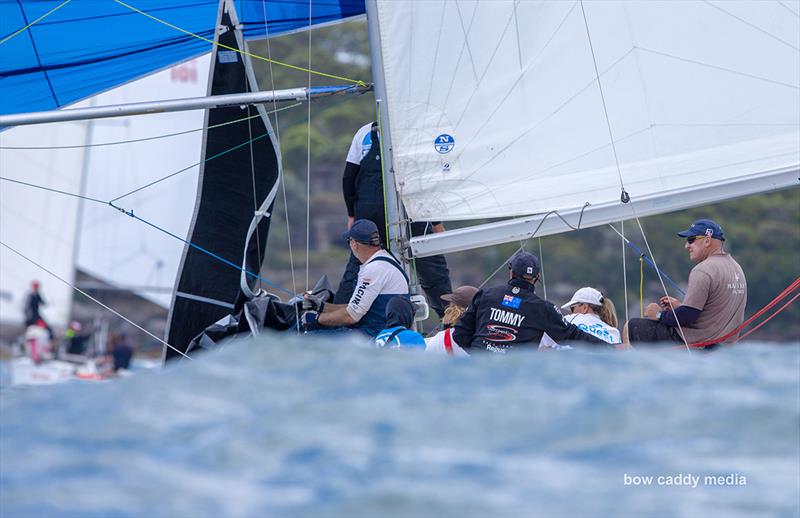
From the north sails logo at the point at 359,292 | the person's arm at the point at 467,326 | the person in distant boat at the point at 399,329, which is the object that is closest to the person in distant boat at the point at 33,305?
the north sails logo at the point at 359,292

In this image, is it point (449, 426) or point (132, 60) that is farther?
point (132, 60)

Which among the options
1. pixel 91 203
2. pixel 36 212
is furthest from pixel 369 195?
pixel 91 203

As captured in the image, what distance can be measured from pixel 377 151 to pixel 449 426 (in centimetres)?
262

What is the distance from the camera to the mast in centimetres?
562

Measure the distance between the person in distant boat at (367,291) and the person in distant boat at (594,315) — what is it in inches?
28.3

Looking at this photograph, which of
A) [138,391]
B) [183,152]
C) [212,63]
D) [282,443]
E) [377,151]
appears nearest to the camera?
[282,443]

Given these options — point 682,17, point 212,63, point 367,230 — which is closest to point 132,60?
point 212,63

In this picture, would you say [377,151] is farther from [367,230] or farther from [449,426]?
[449,426]

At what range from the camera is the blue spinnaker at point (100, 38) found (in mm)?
6441

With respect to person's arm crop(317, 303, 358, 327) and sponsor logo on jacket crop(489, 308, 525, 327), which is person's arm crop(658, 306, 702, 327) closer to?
sponsor logo on jacket crop(489, 308, 525, 327)

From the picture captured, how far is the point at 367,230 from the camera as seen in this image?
549 cm

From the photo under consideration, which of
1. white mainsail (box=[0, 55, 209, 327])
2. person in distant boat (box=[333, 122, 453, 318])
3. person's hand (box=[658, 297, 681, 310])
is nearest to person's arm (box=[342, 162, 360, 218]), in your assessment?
person in distant boat (box=[333, 122, 453, 318])

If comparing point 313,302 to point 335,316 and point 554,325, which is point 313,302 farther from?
point 554,325

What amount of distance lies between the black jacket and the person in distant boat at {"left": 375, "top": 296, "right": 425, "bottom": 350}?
24cm
